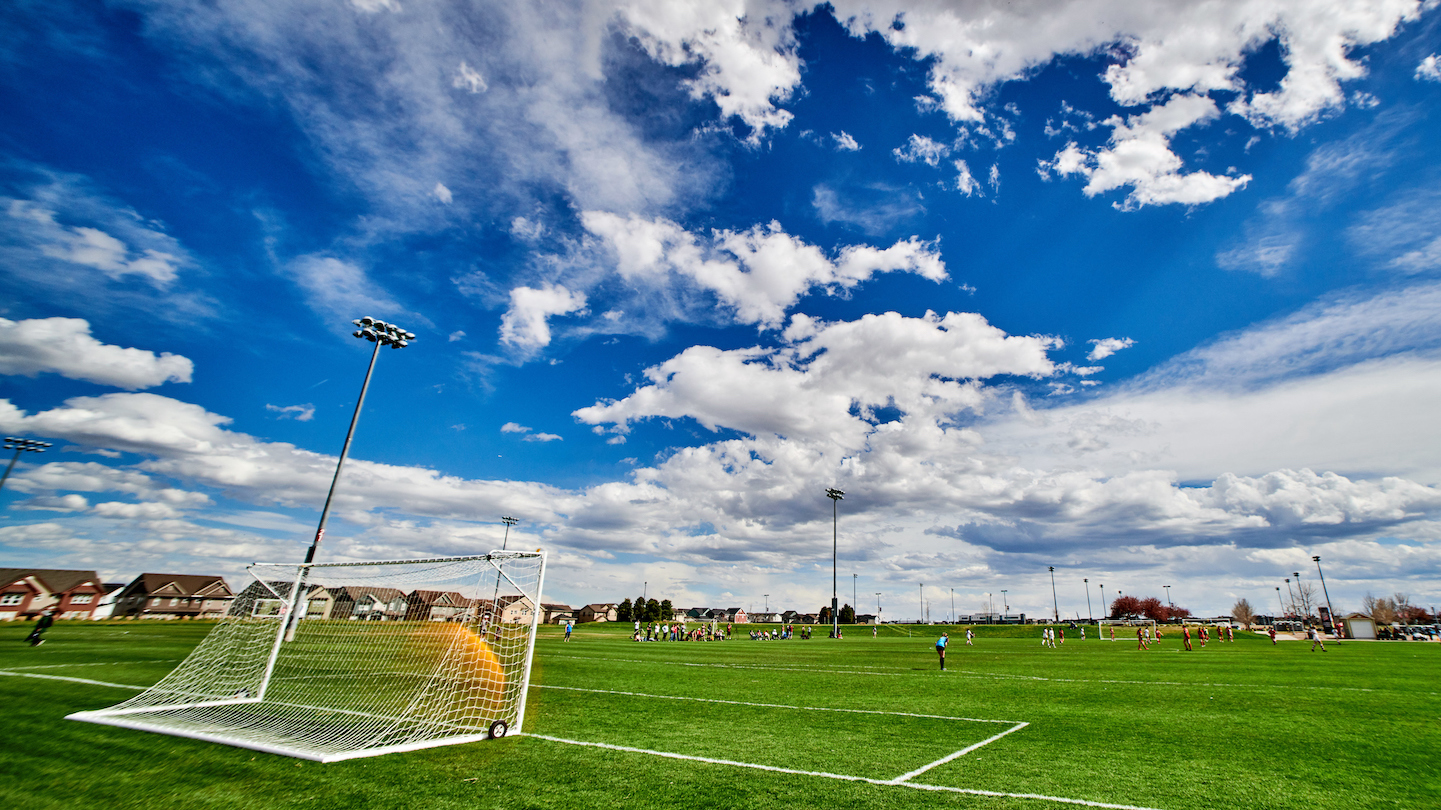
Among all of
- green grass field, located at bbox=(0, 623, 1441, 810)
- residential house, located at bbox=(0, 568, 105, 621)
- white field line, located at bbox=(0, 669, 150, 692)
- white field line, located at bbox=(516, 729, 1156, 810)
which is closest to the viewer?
green grass field, located at bbox=(0, 623, 1441, 810)

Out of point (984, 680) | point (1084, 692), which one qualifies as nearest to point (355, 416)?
point (984, 680)

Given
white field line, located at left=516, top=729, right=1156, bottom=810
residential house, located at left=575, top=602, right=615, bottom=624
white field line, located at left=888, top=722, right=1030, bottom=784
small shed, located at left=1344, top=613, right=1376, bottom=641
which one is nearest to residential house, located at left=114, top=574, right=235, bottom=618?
residential house, located at left=575, top=602, right=615, bottom=624

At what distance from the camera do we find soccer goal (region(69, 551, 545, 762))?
8.50 meters

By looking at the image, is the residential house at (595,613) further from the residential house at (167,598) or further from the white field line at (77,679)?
the white field line at (77,679)

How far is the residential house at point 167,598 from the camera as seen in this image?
67312 mm

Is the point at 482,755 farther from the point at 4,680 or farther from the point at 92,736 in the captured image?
the point at 4,680

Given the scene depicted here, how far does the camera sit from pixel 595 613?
420 ft

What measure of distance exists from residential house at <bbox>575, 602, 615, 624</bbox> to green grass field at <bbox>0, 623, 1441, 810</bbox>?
117372mm

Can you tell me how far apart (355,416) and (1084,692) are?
25.4m

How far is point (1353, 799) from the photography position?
246 inches

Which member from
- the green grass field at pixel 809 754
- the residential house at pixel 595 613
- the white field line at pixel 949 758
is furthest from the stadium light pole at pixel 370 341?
the residential house at pixel 595 613

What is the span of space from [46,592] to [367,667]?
8008 centimetres

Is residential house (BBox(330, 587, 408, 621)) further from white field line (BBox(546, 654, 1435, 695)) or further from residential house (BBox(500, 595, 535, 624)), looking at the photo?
white field line (BBox(546, 654, 1435, 695))

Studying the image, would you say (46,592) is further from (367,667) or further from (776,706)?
(776,706)
